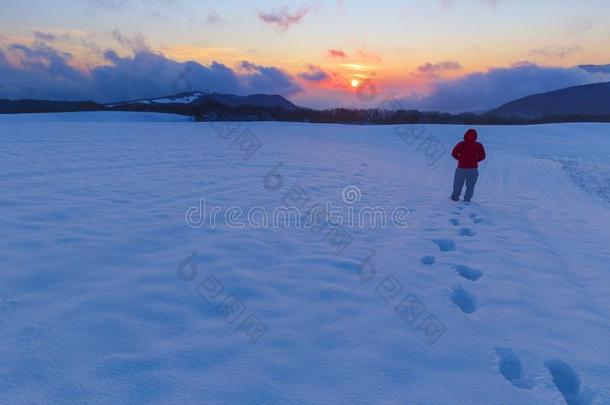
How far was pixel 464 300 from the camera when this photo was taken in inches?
164

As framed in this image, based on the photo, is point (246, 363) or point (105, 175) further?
point (105, 175)

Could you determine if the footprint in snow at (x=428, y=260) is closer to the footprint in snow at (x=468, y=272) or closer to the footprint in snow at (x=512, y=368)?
the footprint in snow at (x=468, y=272)

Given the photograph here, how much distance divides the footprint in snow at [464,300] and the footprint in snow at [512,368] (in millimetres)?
694

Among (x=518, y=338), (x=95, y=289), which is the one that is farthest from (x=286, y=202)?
(x=518, y=338)

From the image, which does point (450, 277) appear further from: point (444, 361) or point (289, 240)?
point (289, 240)

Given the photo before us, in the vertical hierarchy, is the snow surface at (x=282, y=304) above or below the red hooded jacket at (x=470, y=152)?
below

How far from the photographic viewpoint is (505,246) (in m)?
6.03

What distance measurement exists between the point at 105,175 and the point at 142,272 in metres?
5.96

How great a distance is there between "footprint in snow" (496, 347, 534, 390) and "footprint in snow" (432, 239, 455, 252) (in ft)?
8.52

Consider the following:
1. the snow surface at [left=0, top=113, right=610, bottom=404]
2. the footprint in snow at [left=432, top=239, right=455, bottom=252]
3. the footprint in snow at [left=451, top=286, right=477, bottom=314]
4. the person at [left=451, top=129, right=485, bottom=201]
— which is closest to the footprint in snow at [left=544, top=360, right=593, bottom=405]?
the snow surface at [left=0, top=113, right=610, bottom=404]

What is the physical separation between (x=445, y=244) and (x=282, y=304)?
333 centimetres
